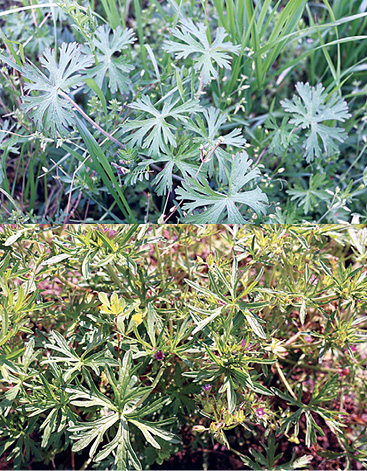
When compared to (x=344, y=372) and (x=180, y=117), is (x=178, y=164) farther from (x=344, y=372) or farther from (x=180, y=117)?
(x=344, y=372)

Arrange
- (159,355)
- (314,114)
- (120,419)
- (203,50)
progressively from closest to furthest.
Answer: (120,419), (159,355), (203,50), (314,114)

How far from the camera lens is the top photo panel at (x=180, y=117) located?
1.33 m

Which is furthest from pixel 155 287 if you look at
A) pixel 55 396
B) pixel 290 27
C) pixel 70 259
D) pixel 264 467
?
pixel 290 27

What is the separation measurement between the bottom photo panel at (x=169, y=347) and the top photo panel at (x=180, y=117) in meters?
0.17

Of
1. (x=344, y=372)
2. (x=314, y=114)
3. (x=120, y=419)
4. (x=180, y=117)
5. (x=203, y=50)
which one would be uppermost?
(x=203, y=50)

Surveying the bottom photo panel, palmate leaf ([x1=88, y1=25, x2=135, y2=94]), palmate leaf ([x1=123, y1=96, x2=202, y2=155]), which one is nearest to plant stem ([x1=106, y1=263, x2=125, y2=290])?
the bottom photo panel

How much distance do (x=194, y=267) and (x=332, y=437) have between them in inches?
32.6

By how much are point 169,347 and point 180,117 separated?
70 centimetres

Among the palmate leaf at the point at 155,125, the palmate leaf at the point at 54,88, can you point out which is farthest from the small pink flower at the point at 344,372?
the palmate leaf at the point at 54,88

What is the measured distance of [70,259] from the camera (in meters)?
1.17

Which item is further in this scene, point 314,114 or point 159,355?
point 314,114

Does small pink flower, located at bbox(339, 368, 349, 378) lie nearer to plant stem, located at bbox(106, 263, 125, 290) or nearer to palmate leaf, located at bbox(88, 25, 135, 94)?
plant stem, located at bbox(106, 263, 125, 290)

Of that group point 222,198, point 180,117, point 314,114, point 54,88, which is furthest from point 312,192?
point 54,88

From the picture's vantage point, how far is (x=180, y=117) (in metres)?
1.35
